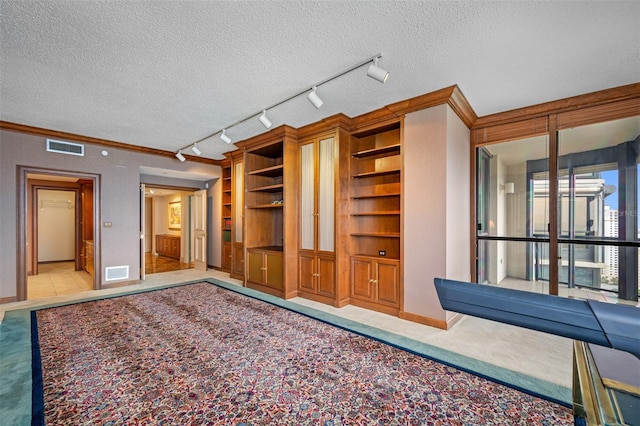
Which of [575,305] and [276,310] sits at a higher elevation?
[575,305]

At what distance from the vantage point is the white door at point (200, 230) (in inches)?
277

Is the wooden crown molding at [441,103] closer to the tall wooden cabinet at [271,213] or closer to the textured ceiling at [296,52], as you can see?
the textured ceiling at [296,52]

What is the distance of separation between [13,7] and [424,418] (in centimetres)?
385

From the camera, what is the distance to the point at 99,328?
10.5 ft

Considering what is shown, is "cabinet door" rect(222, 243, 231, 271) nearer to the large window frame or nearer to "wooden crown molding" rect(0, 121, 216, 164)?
"wooden crown molding" rect(0, 121, 216, 164)

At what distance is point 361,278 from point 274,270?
4.98 ft

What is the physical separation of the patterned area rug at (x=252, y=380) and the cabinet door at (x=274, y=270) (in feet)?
3.99

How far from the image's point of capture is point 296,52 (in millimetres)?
2385

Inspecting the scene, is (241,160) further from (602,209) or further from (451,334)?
(602,209)

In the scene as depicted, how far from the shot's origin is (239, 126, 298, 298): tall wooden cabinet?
443 centimetres

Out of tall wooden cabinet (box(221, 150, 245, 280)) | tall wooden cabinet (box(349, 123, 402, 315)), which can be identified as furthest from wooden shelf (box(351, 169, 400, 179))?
tall wooden cabinet (box(221, 150, 245, 280))

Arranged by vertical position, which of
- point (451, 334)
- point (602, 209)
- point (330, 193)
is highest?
point (330, 193)

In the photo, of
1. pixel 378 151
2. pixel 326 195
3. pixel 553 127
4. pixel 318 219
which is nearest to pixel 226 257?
pixel 318 219

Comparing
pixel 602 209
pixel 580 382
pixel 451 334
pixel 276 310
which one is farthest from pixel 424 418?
pixel 602 209
